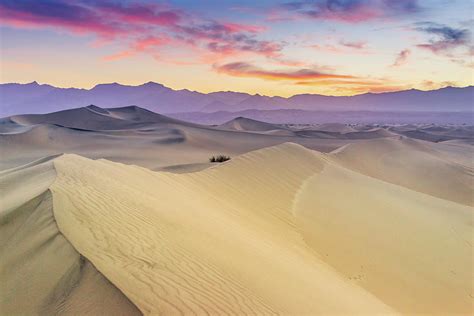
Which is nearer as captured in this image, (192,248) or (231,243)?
(192,248)

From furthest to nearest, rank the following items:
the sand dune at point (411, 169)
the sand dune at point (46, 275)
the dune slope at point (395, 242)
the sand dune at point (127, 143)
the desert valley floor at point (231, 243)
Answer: the sand dune at point (127, 143) → the sand dune at point (411, 169) → the dune slope at point (395, 242) → the desert valley floor at point (231, 243) → the sand dune at point (46, 275)

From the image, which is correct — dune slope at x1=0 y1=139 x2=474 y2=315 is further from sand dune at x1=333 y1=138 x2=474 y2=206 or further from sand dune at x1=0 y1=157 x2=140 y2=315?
sand dune at x1=333 y1=138 x2=474 y2=206

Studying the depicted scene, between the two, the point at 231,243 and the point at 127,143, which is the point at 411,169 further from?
the point at 127,143

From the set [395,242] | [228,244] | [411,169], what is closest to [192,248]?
[228,244]

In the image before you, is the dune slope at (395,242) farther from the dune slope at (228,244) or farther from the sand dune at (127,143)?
the sand dune at (127,143)

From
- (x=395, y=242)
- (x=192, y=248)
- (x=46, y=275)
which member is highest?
(x=46, y=275)

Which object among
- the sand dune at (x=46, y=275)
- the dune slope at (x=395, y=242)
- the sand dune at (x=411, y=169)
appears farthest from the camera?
the sand dune at (x=411, y=169)

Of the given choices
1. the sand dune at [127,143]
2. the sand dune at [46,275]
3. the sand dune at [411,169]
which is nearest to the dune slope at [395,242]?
the sand dune at [46,275]

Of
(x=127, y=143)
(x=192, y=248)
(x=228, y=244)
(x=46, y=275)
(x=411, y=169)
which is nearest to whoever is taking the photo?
(x=46, y=275)

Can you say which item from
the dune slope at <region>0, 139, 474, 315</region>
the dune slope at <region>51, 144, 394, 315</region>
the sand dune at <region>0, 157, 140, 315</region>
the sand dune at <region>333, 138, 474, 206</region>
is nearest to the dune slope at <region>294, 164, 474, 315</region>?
the dune slope at <region>0, 139, 474, 315</region>
